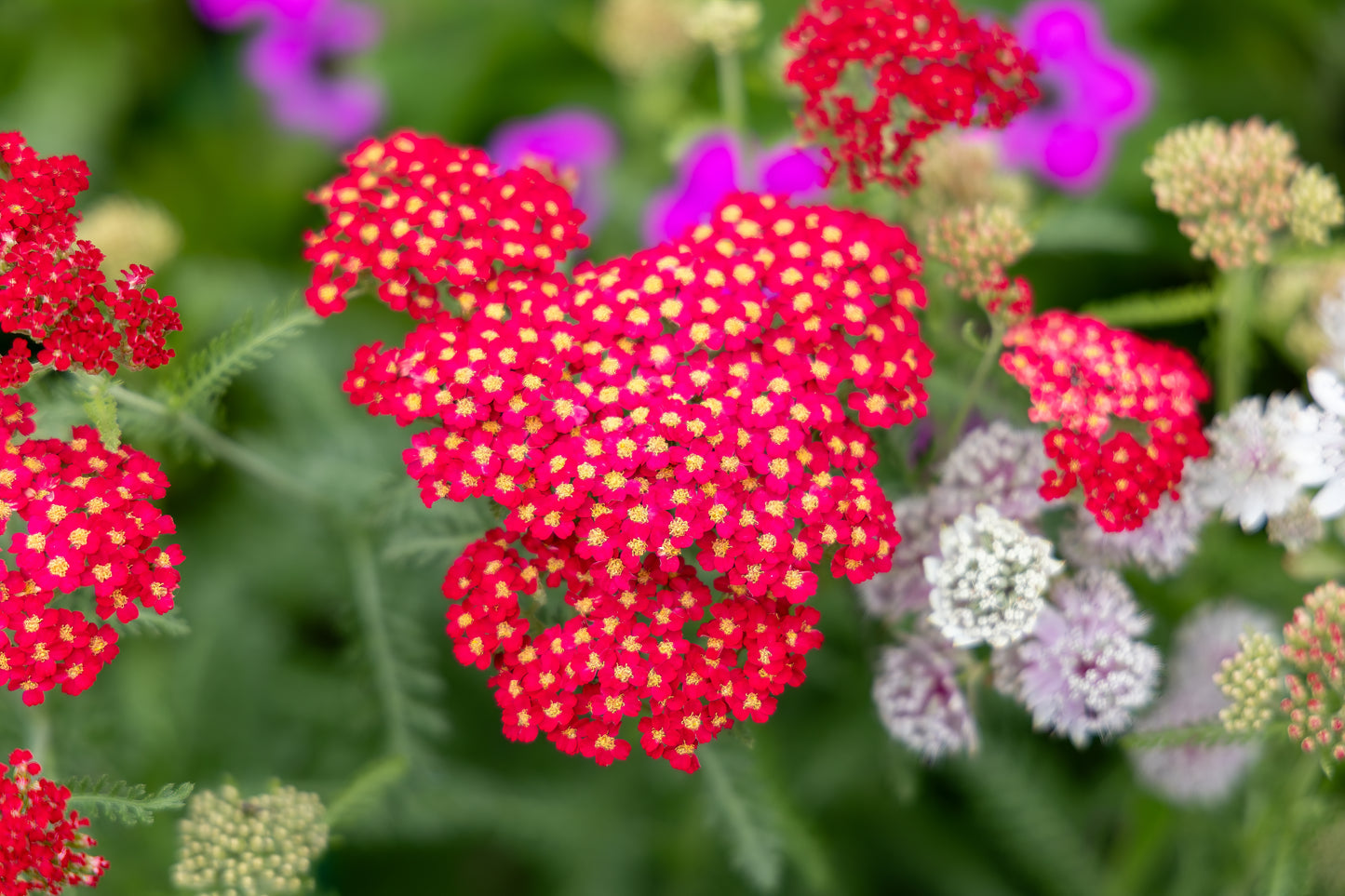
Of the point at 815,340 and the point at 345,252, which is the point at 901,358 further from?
the point at 345,252

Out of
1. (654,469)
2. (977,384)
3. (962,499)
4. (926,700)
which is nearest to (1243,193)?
(977,384)

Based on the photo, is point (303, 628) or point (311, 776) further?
point (303, 628)

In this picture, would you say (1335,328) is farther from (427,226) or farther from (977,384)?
(427,226)

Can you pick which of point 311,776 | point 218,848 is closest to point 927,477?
point 218,848

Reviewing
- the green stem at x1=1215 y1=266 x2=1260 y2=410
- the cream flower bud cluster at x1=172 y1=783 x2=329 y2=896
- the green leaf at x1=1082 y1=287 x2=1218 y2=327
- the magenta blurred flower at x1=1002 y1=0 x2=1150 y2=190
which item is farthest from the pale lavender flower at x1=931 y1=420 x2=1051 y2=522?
the magenta blurred flower at x1=1002 y1=0 x2=1150 y2=190

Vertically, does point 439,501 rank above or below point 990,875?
above

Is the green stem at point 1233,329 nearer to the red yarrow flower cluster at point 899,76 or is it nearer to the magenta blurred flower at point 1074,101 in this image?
the red yarrow flower cluster at point 899,76

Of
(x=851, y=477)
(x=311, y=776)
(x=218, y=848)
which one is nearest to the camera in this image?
(x=851, y=477)

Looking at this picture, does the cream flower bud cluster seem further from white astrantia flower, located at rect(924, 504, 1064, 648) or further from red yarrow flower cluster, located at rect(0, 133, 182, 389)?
white astrantia flower, located at rect(924, 504, 1064, 648)
